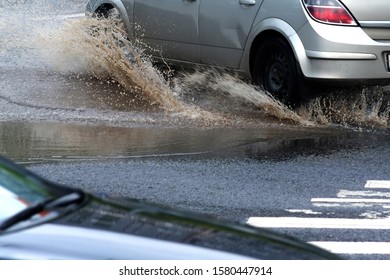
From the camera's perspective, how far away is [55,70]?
12.2 meters

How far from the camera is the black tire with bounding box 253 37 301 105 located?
9413 millimetres

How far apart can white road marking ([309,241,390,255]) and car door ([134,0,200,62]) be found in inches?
185

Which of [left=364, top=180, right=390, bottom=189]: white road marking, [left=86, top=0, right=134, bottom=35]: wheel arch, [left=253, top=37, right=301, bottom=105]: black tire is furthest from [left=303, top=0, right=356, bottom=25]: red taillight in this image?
[left=86, top=0, right=134, bottom=35]: wheel arch

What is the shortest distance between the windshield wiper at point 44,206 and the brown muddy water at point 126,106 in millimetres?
4522

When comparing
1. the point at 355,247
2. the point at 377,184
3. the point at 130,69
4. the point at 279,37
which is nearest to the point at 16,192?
the point at 355,247

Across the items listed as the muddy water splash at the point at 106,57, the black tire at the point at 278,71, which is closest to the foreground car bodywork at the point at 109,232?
the black tire at the point at 278,71

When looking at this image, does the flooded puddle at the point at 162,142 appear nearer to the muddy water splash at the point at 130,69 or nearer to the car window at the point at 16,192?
the muddy water splash at the point at 130,69

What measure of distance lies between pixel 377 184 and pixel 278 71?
8.10 feet

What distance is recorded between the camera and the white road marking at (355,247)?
19.0 ft

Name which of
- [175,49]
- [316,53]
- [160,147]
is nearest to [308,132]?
[316,53]

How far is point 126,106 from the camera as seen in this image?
1047cm

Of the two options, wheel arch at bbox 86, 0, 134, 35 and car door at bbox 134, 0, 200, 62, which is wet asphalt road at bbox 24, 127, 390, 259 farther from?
wheel arch at bbox 86, 0, 134, 35

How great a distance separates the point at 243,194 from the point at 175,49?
382cm
